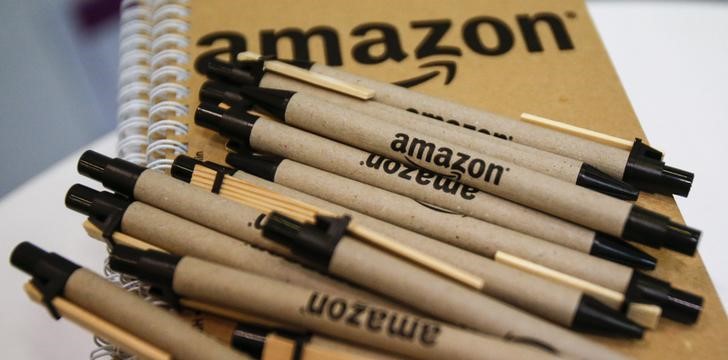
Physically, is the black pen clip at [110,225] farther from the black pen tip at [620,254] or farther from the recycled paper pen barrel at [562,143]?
the black pen tip at [620,254]

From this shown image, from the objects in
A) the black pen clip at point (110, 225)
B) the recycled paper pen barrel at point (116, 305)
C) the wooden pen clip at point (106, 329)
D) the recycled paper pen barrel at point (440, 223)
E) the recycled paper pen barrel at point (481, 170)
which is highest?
the recycled paper pen barrel at point (481, 170)

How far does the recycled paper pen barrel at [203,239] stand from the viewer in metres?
0.46

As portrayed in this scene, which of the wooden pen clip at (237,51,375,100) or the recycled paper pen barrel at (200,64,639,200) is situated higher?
the wooden pen clip at (237,51,375,100)

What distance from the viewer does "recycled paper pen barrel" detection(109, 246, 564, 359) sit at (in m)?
0.41

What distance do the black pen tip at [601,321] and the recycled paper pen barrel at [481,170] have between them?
0.19 feet

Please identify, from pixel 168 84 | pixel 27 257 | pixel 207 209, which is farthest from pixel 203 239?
pixel 168 84

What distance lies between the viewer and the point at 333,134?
538 mm

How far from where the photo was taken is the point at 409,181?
513mm

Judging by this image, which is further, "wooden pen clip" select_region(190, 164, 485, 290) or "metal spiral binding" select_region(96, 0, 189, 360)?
"metal spiral binding" select_region(96, 0, 189, 360)

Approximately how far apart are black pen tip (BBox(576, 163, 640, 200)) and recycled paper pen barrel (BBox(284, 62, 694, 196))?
19 mm

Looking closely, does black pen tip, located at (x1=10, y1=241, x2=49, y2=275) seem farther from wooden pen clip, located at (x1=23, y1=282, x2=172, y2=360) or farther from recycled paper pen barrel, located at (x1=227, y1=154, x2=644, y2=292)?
recycled paper pen barrel, located at (x1=227, y1=154, x2=644, y2=292)

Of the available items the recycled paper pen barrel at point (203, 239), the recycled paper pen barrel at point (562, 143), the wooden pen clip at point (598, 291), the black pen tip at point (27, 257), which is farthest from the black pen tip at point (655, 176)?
the black pen tip at point (27, 257)

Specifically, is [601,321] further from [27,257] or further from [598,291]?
[27,257]

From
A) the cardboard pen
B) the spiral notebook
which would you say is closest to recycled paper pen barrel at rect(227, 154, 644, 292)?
the cardboard pen
